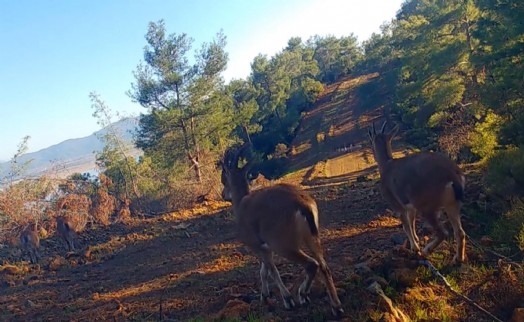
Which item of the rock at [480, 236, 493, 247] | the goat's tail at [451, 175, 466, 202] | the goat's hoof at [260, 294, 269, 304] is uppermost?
the goat's tail at [451, 175, 466, 202]

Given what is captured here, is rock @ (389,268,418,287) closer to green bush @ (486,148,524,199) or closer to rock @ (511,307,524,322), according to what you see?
rock @ (511,307,524,322)

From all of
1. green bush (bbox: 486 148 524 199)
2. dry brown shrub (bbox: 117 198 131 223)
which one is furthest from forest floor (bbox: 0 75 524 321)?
dry brown shrub (bbox: 117 198 131 223)

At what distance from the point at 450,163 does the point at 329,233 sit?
449 cm

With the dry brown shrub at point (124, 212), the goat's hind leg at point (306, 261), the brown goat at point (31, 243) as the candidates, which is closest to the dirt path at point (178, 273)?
the goat's hind leg at point (306, 261)

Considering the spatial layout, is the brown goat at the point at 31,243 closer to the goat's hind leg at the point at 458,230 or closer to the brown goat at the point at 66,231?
the brown goat at the point at 66,231

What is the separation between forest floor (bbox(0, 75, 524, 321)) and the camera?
6.30 metres

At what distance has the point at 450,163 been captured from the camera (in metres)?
7.38

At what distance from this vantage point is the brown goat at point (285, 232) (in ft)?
20.1

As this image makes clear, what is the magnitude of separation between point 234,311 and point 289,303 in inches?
31.3

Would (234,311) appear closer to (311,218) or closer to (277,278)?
(277,278)

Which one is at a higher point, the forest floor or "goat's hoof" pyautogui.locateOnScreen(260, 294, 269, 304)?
"goat's hoof" pyautogui.locateOnScreen(260, 294, 269, 304)

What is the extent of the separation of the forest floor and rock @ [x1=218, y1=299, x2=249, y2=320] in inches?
0.6

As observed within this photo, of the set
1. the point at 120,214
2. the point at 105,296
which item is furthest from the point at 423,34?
the point at 105,296

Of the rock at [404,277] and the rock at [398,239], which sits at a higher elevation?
the rock at [404,277]
